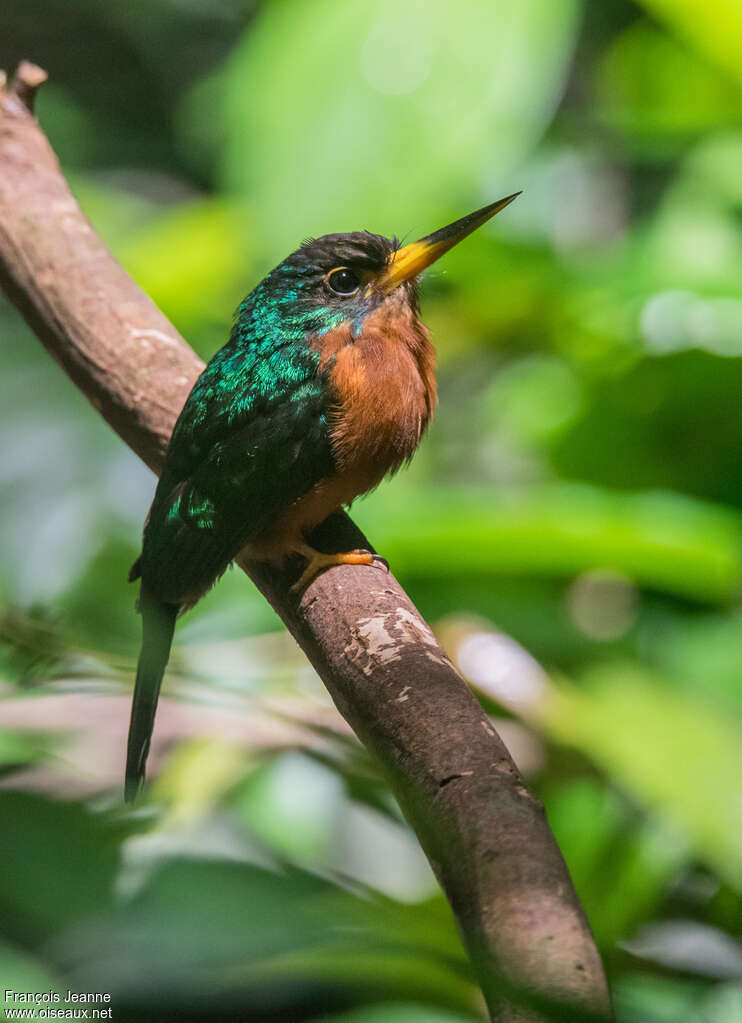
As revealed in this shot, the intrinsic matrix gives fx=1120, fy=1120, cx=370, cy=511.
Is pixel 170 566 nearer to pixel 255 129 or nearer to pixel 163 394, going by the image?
pixel 163 394

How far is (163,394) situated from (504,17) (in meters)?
1.17

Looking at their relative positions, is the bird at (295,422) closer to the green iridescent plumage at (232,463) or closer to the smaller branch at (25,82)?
the green iridescent plumage at (232,463)

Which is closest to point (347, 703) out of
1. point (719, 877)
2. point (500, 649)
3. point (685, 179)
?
point (719, 877)

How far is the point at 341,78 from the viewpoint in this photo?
7.63 feet

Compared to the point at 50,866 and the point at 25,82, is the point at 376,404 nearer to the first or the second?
the point at 25,82

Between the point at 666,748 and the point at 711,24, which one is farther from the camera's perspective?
the point at 711,24

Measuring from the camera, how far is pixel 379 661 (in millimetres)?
1115

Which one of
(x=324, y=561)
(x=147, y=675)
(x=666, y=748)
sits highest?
(x=147, y=675)

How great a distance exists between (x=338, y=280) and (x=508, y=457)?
1.21 metres

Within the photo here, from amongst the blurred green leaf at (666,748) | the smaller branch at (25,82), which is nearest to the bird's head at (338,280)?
the smaller branch at (25,82)

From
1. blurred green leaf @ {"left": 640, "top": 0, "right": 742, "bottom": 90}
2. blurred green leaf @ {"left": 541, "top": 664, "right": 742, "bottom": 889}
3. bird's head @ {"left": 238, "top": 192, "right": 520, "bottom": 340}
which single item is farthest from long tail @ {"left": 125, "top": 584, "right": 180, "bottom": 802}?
blurred green leaf @ {"left": 640, "top": 0, "right": 742, "bottom": 90}

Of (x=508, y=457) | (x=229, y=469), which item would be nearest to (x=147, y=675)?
(x=229, y=469)

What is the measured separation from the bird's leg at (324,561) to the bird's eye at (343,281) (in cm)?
42

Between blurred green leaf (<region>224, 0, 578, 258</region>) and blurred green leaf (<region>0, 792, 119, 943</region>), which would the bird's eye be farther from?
blurred green leaf (<region>0, 792, 119, 943</region>)
